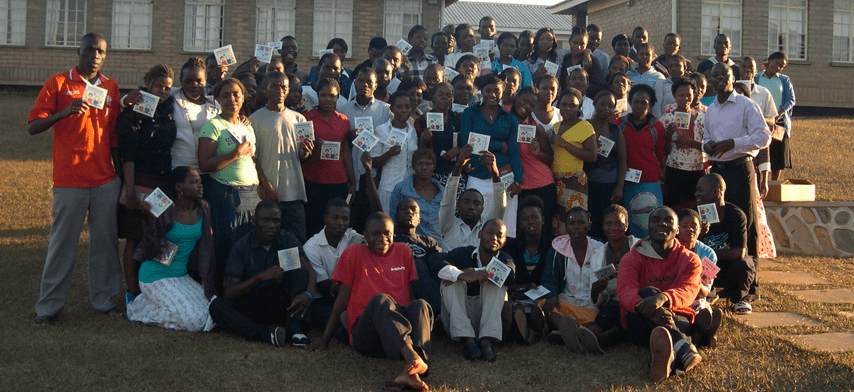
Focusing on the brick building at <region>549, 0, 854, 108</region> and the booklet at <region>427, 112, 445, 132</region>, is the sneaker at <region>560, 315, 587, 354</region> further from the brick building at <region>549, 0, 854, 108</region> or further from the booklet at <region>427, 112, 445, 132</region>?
the brick building at <region>549, 0, 854, 108</region>

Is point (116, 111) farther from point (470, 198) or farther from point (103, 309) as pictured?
point (470, 198)

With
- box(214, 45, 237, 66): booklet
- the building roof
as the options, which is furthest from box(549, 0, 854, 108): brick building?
box(214, 45, 237, 66): booklet

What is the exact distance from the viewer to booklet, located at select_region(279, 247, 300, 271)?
558 cm

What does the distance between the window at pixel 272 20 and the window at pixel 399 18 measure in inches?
101

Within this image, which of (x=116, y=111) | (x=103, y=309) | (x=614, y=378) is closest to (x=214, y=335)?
(x=103, y=309)

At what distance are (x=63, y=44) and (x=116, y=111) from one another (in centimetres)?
1600

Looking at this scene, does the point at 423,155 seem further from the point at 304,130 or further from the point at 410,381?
the point at 410,381

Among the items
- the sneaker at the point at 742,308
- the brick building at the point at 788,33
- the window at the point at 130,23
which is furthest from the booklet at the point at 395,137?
the brick building at the point at 788,33

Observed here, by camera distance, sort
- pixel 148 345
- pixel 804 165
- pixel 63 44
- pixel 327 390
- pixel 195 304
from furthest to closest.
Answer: pixel 63 44
pixel 804 165
pixel 195 304
pixel 148 345
pixel 327 390

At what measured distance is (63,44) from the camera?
2000 centimetres

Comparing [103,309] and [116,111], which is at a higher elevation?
[116,111]

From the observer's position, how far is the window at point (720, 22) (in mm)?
20422

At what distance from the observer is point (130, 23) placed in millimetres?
19891

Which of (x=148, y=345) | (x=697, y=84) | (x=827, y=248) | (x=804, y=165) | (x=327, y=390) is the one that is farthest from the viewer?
(x=804, y=165)
